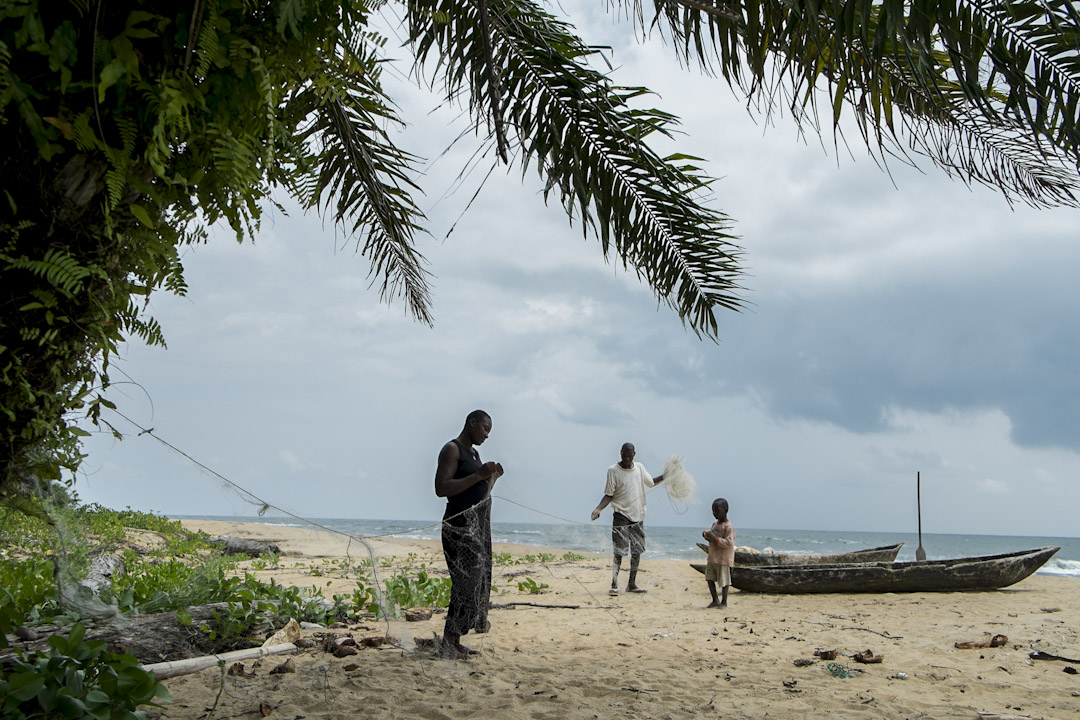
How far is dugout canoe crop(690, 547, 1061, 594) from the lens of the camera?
9914mm

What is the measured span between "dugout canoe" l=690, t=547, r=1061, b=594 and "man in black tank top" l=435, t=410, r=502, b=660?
5597mm

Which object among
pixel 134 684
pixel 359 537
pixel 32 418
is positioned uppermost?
pixel 32 418

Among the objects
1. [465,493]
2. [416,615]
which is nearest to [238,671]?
[465,493]

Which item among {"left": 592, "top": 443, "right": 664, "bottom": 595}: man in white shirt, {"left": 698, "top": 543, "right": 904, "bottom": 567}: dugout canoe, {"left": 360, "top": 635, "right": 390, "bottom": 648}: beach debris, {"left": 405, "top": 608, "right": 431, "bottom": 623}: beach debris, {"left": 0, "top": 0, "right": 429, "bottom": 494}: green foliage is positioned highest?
{"left": 0, "top": 0, "right": 429, "bottom": 494}: green foliage

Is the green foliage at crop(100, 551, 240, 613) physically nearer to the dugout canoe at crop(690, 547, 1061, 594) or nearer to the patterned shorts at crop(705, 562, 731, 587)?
the patterned shorts at crop(705, 562, 731, 587)

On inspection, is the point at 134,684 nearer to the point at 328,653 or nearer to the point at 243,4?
the point at 328,653

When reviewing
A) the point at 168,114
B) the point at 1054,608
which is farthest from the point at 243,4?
the point at 1054,608

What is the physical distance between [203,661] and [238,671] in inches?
9.9

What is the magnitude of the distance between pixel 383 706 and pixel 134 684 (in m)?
1.37

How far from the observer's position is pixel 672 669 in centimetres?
550

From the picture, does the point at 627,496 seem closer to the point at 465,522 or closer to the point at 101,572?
the point at 465,522

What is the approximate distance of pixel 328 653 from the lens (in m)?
5.41

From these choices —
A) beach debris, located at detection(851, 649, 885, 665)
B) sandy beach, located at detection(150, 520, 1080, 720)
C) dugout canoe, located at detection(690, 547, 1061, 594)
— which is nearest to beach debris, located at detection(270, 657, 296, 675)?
sandy beach, located at detection(150, 520, 1080, 720)

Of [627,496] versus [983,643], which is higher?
[627,496]
